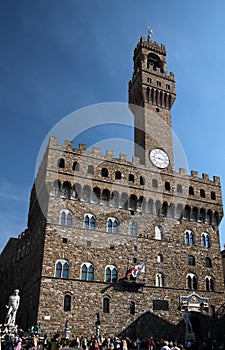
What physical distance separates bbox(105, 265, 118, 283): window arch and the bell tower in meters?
12.7

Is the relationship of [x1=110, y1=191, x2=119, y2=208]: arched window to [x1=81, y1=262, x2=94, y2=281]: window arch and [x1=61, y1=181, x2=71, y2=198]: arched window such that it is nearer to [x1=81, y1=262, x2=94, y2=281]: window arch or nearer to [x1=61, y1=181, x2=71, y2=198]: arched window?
[x1=61, y1=181, x2=71, y2=198]: arched window

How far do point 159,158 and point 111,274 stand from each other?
1496cm

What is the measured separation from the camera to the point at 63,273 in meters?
32.9

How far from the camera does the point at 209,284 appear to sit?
127 feet

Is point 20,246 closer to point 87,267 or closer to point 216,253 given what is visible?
point 87,267

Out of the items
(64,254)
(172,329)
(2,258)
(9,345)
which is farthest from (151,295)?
(2,258)

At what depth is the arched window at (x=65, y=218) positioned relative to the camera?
114 ft

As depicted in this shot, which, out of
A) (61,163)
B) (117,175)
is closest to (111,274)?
(117,175)

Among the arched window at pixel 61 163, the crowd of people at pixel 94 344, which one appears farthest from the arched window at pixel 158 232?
the arched window at pixel 61 163

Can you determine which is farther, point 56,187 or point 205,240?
point 205,240

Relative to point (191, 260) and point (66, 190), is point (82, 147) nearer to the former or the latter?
point (66, 190)

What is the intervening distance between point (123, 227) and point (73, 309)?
30.9 feet

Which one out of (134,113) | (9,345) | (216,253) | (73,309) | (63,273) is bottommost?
(9,345)

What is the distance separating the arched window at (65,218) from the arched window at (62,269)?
11.8 ft
